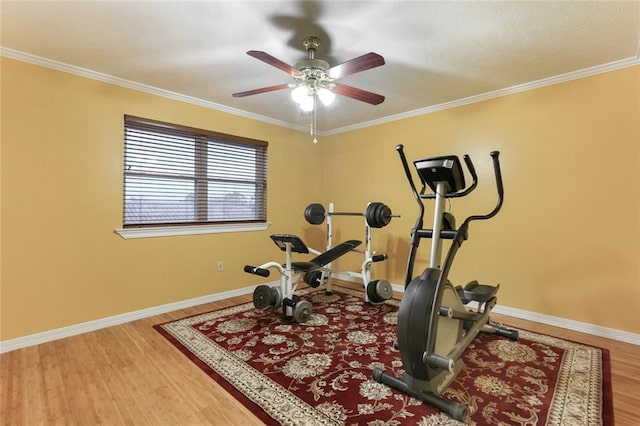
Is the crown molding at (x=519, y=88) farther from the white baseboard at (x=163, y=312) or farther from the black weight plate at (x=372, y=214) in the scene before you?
the white baseboard at (x=163, y=312)

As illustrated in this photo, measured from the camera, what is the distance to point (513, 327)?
117 inches

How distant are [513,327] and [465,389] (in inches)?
54.6

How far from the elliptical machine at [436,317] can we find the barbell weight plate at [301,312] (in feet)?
3.60

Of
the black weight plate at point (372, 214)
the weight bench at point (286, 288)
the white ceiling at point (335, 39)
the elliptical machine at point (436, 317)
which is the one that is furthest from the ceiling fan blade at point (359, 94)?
the weight bench at point (286, 288)

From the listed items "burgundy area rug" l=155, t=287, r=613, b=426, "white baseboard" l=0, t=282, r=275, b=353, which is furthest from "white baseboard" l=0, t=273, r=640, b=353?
"burgundy area rug" l=155, t=287, r=613, b=426

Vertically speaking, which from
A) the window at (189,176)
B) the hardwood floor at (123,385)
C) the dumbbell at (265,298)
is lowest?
the hardwood floor at (123,385)

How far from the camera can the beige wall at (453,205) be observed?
8.50 ft

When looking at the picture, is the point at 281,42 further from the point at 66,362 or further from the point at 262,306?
the point at 66,362

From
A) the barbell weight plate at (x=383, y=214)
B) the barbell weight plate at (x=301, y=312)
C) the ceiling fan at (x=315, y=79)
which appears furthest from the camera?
the barbell weight plate at (x=383, y=214)

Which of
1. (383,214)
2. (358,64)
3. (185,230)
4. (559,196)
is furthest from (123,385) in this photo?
(559,196)

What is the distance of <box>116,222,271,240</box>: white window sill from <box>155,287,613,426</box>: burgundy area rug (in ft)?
3.20

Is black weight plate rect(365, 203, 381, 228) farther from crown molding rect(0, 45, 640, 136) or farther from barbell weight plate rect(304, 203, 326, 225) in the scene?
crown molding rect(0, 45, 640, 136)

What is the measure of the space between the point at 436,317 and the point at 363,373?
0.74 metres

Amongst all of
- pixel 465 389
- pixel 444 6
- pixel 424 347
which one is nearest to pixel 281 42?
pixel 444 6
